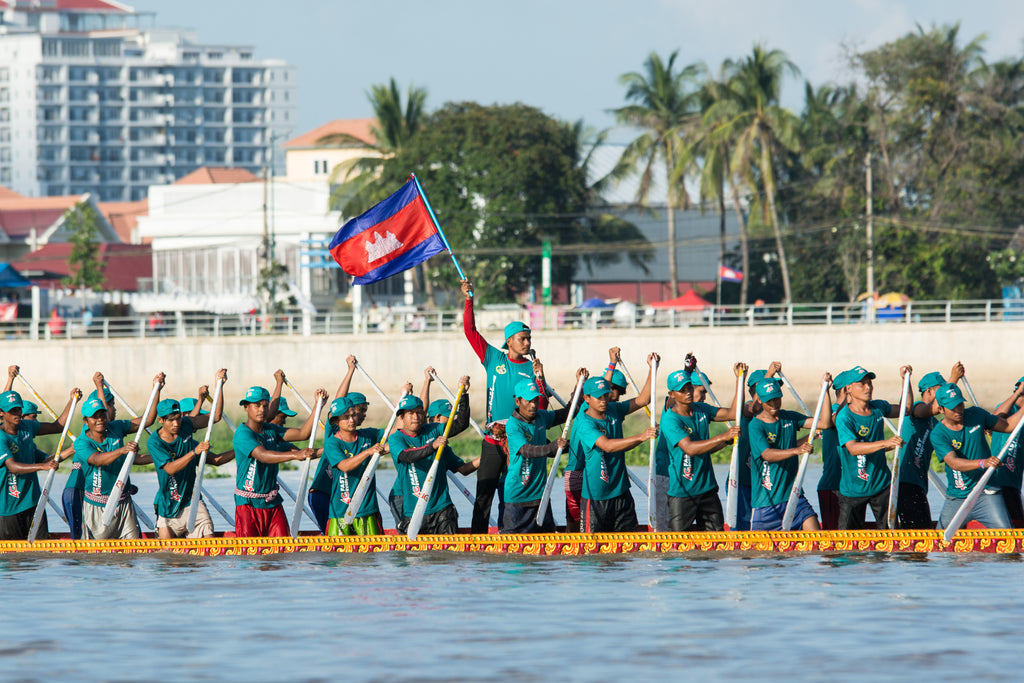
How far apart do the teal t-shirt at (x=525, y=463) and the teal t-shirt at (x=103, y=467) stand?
4033 millimetres

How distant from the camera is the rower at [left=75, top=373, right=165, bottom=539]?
14.6 metres

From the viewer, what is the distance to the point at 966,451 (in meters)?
13.1

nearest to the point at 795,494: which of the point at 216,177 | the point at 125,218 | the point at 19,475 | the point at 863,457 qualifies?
the point at 863,457

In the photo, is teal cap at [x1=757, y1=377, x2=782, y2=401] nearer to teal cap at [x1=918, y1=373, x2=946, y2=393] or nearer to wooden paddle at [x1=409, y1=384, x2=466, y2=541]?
teal cap at [x1=918, y1=373, x2=946, y2=393]

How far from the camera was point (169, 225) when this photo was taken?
67.4m

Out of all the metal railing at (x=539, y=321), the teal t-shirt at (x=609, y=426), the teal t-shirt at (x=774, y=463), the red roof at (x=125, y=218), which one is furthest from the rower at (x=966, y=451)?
the red roof at (x=125, y=218)

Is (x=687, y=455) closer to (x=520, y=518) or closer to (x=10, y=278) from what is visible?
(x=520, y=518)

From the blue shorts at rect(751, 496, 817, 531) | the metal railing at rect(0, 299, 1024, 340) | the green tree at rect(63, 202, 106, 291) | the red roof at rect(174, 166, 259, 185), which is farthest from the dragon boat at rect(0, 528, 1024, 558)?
the red roof at rect(174, 166, 259, 185)

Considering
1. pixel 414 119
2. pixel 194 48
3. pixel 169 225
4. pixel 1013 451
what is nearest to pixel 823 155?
pixel 414 119

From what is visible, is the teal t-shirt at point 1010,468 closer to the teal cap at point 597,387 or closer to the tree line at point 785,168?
the teal cap at point 597,387

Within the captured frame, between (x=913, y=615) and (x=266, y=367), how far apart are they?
120 ft

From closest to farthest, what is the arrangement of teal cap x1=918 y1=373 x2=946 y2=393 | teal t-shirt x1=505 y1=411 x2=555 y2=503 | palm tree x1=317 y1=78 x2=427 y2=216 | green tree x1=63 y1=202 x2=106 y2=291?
teal t-shirt x1=505 y1=411 x2=555 y2=503 < teal cap x1=918 y1=373 x2=946 y2=393 < palm tree x1=317 y1=78 x2=427 y2=216 < green tree x1=63 y1=202 x2=106 y2=291

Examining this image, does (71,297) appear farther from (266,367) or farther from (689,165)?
(689,165)

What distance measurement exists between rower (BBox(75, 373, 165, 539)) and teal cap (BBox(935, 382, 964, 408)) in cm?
739
